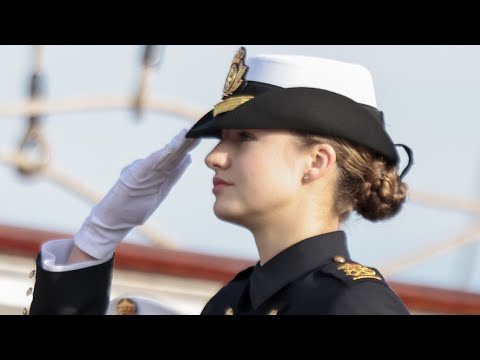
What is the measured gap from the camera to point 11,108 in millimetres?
3998

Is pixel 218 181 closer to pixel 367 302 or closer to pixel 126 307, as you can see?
pixel 367 302

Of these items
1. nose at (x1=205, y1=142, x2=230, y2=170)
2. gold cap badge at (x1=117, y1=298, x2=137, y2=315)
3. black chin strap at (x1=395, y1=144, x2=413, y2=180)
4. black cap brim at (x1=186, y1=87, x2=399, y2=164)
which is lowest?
gold cap badge at (x1=117, y1=298, x2=137, y2=315)

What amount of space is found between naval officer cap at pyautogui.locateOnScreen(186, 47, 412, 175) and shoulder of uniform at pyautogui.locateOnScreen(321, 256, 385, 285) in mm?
209

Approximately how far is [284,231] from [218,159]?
0.17 m

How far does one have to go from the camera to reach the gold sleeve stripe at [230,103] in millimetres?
2033

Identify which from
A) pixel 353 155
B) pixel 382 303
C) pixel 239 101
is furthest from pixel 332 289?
pixel 239 101

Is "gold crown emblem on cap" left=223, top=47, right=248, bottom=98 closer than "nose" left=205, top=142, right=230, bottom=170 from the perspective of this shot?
No

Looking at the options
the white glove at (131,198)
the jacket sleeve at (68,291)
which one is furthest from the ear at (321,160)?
the jacket sleeve at (68,291)

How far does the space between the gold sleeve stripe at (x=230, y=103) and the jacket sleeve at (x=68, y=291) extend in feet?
1.43

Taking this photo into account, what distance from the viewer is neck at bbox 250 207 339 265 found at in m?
1.98

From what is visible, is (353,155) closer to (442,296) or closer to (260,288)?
(260,288)

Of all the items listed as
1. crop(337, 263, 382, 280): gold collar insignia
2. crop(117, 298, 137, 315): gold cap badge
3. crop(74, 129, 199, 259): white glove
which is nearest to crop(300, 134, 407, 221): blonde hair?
crop(337, 263, 382, 280): gold collar insignia

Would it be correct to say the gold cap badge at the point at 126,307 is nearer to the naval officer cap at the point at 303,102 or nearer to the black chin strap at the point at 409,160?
the naval officer cap at the point at 303,102

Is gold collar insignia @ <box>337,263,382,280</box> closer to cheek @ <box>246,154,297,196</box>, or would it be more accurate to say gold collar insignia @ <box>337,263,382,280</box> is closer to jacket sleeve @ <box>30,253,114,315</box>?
cheek @ <box>246,154,297,196</box>
